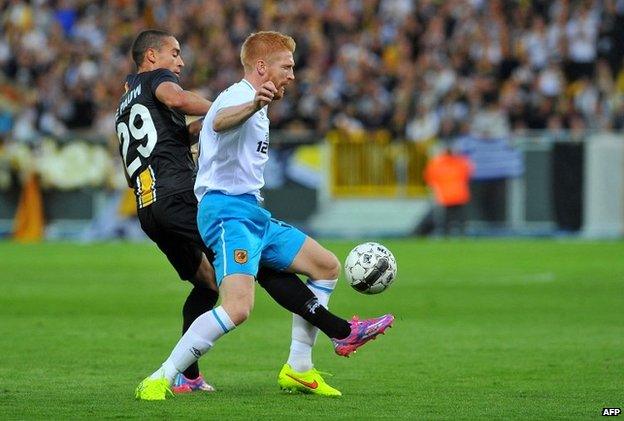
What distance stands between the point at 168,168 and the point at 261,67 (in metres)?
1.03

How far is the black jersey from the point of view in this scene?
8641mm

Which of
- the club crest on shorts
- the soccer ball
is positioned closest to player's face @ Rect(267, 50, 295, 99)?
the club crest on shorts

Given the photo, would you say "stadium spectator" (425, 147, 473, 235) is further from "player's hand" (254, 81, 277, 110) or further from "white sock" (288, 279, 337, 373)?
"player's hand" (254, 81, 277, 110)

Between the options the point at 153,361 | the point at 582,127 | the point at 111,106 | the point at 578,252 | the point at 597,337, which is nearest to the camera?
the point at 153,361

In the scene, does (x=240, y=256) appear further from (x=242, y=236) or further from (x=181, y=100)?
(x=181, y=100)

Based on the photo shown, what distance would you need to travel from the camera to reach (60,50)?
32.2m

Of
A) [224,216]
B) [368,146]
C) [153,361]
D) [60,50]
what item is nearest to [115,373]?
[153,361]

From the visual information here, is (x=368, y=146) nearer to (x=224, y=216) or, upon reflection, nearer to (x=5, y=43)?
(x=5, y=43)

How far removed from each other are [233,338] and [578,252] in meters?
12.1

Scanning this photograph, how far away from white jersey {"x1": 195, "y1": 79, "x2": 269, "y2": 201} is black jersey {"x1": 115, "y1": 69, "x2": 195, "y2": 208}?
1.86 ft

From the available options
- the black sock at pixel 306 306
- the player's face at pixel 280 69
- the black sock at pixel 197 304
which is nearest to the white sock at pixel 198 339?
the black sock at pixel 306 306

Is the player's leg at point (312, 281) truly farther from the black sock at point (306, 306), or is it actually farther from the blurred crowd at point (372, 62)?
the blurred crowd at point (372, 62)

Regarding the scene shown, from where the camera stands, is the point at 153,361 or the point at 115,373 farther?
the point at 153,361

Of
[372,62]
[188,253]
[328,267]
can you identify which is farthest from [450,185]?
[328,267]
